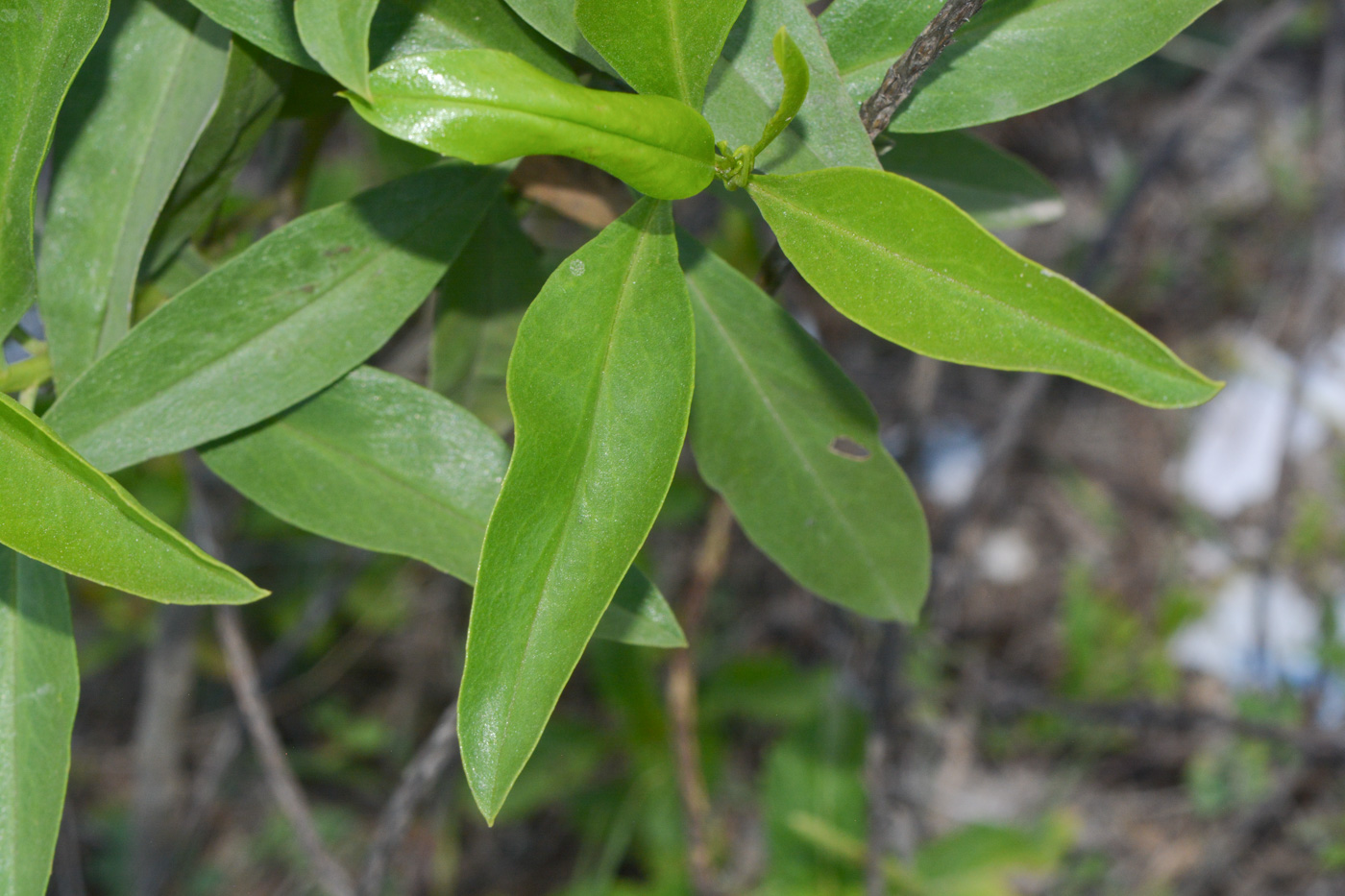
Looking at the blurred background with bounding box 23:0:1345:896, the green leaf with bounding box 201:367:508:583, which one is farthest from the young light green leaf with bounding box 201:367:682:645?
the blurred background with bounding box 23:0:1345:896

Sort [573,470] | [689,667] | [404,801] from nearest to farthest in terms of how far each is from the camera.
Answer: [573,470], [404,801], [689,667]

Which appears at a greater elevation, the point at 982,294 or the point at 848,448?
the point at 982,294

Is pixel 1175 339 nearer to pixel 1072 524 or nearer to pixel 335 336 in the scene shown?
pixel 1072 524

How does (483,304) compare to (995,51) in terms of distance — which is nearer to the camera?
(995,51)

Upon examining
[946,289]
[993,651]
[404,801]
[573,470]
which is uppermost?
[946,289]

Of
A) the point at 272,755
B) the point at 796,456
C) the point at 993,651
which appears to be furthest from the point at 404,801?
the point at 993,651

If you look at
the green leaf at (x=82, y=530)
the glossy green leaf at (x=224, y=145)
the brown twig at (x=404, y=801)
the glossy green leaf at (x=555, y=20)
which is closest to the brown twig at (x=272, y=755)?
the brown twig at (x=404, y=801)

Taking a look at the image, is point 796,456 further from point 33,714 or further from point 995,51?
point 33,714

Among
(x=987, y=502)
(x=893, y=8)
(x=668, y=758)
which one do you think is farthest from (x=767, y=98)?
(x=987, y=502)
